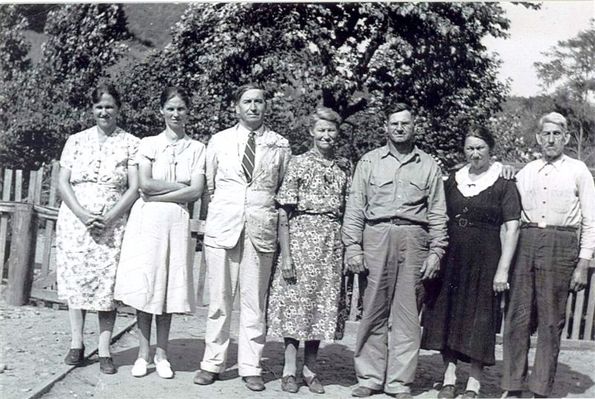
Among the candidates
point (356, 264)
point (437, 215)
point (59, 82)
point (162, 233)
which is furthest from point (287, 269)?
point (59, 82)

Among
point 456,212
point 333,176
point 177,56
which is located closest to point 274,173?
point 333,176

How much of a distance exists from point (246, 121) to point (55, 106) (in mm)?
9491

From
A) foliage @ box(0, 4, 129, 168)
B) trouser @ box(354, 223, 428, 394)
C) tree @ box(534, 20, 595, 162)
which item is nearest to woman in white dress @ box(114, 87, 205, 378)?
trouser @ box(354, 223, 428, 394)

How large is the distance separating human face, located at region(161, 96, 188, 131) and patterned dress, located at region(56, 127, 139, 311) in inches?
13.7

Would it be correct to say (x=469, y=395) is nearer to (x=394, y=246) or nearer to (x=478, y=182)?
(x=394, y=246)

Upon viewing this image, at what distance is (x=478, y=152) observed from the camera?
4473 mm

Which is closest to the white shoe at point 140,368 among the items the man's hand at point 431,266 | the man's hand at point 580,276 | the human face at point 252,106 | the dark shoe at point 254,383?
the dark shoe at point 254,383

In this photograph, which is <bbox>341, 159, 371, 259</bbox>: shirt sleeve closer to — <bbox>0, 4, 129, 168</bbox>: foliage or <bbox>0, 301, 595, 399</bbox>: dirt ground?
<bbox>0, 301, 595, 399</bbox>: dirt ground

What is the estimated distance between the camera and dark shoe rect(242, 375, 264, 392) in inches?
176

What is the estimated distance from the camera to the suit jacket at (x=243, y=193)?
14.6ft

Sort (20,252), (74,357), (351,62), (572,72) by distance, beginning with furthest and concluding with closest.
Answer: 1. (572,72)
2. (351,62)
3. (20,252)
4. (74,357)

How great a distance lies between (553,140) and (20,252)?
5.09m

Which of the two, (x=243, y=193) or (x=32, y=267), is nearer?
(x=243, y=193)

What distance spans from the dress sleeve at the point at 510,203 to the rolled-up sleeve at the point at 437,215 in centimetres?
39
